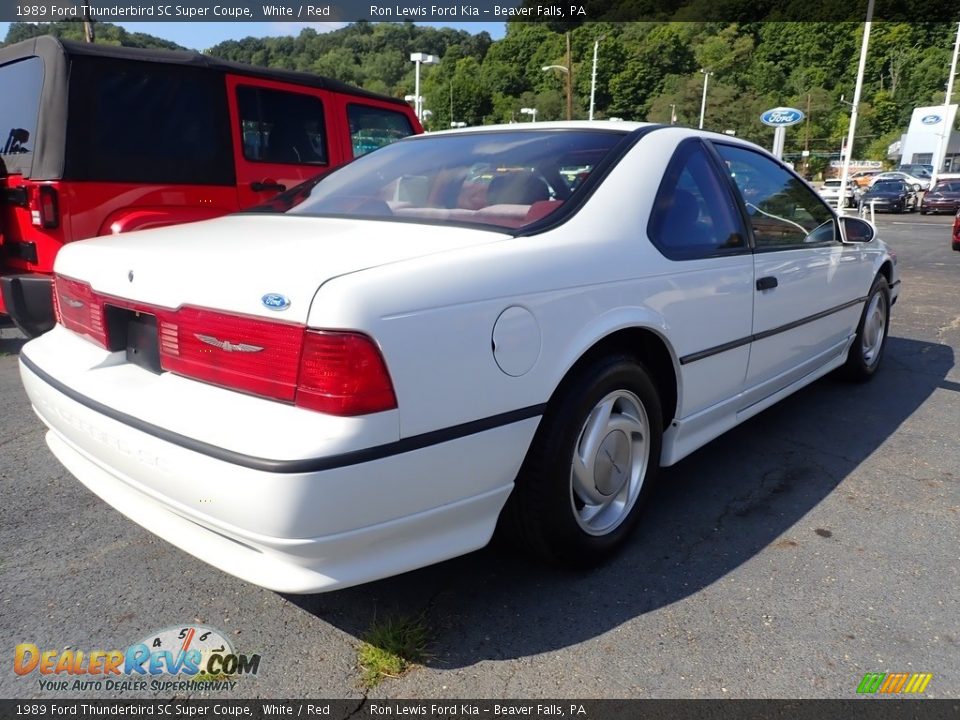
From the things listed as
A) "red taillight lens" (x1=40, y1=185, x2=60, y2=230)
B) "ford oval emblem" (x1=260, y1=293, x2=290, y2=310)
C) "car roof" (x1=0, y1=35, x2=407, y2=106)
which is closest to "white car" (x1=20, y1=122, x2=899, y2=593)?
"ford oval emblem" (x1=260, y1=293, x2=290, y2=310)

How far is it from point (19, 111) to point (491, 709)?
4.74 meters

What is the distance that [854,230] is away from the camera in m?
3.91

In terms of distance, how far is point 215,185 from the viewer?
4977 mm

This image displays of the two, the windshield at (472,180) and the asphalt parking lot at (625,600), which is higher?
the windshield at (472,180)

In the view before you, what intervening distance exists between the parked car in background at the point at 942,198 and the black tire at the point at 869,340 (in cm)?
2559

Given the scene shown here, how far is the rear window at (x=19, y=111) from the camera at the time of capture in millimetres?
4301

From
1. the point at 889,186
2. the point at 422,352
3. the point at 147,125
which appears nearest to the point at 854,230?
the point at 422,352

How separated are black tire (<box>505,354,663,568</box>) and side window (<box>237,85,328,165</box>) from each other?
3.95 metres

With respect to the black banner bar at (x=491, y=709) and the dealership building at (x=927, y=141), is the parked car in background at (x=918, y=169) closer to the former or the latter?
the dealership building at (x=927, y=141)

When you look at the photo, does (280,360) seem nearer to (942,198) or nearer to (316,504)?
(316,504)

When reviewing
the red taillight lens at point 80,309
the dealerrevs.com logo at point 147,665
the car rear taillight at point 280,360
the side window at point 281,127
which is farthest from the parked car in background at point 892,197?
the dealerrevs.com logo at point 147,665

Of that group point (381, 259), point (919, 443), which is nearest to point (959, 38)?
point (919, 443)

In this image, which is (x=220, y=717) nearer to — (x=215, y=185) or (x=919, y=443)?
(x=919, y=443)

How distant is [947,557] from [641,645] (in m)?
1.33
